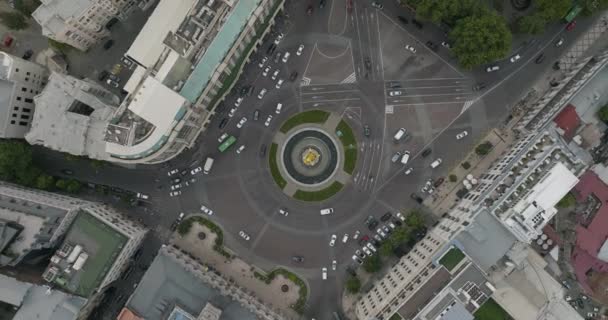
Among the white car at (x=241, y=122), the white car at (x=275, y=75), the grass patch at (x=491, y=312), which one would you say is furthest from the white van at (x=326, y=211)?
the grass patch at (x=491, y=312)

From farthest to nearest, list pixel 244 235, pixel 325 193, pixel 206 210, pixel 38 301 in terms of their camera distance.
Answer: pixel 206 210 → pixel 244 235 → pixel 325 193 → pixel 38 301

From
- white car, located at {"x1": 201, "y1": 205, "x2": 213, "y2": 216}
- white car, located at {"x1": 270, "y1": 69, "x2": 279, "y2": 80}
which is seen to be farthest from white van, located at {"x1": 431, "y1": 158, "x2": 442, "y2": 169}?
white car, located at {"x1": 201, "y1": 205, "x2": 213, "y2": 216}

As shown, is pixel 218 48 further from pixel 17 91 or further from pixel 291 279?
pixel 291 279

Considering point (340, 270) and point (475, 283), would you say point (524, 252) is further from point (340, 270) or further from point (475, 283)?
point (340, 270)

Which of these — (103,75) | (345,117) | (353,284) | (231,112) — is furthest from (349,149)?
(103,75)

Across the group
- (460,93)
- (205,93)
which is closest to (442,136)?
(460,93)
